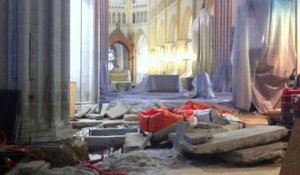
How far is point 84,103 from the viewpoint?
10.2 metres

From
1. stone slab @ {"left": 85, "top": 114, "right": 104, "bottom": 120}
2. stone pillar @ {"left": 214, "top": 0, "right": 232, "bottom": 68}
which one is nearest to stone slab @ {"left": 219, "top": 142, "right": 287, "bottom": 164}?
stone slab @ {"left": 85, "top": 114, "right": 104, "bottom": 120}

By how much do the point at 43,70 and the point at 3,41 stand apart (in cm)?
68

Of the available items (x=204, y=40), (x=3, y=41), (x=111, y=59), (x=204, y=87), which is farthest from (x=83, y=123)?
(x=111, y=59)

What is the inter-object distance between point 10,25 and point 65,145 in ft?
6.39

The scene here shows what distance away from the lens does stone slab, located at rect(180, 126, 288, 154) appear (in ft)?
12.9

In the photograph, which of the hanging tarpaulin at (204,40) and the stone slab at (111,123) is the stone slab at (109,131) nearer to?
the stone slab at (111,123)

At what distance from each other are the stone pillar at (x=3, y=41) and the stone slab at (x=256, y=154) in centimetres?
332

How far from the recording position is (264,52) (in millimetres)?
10266

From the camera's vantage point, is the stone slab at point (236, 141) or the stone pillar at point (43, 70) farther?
the stone pillar at point (43, 70)

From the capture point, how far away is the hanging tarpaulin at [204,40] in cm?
2067

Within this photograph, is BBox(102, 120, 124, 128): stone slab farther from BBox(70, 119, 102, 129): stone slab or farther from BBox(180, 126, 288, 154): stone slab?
BBox(180, 126, 288, 154): stone slab

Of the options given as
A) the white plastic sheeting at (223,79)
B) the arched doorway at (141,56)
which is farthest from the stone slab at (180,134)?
the arched doorway at (141,56)

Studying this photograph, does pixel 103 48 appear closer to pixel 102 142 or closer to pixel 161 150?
pixel 102 142

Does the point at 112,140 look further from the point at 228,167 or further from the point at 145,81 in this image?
the point at 145,81
